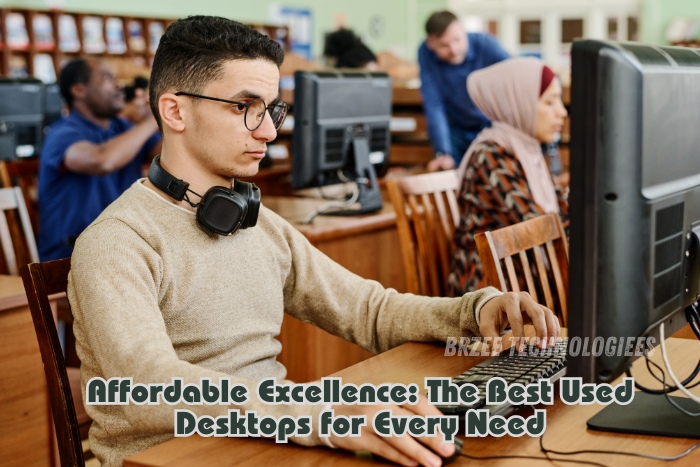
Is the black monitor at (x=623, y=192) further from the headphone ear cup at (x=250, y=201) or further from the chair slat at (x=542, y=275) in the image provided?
the chair slat at (x=542, y=275)

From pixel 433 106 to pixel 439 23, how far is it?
1.20 ft

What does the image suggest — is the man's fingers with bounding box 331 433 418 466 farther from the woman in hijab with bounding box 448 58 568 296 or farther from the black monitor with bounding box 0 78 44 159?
the black monitor with bounding box 0 78 44 159

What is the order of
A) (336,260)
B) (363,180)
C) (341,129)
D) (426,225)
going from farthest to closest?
1. (363,180)
2. (341,129)
3. (336,260)
4. (426,225)

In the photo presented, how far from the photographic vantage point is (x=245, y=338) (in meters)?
1.33

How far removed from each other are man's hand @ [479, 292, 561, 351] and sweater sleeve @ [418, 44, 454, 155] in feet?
8.94

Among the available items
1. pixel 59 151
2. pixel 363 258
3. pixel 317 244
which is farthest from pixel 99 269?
pixel 59 151

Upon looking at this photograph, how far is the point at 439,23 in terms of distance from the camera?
3945mm

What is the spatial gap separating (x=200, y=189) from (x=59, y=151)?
7.00 feet

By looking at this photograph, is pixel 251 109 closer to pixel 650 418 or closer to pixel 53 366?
pixel 53 366

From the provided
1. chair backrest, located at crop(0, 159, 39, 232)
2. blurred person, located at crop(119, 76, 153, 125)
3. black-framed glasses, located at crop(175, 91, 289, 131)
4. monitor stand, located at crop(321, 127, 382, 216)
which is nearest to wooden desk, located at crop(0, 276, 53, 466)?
black-framed glasses, located at crop(175, 91, 289, 131)

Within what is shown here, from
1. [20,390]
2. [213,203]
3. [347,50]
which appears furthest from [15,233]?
[347,50]

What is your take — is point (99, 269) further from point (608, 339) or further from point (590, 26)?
point (590, 26)

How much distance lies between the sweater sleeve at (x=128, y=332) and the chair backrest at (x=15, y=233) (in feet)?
3.82

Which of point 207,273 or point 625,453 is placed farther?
point 207,273
